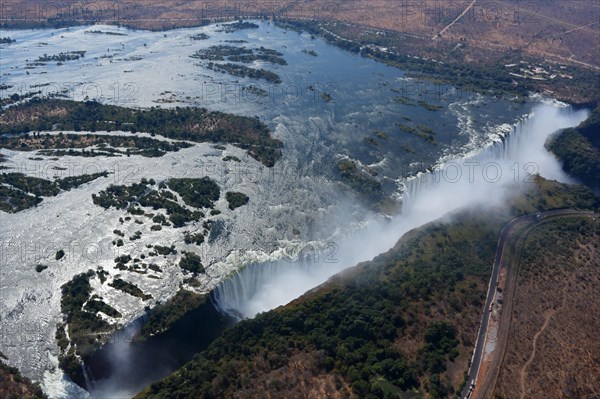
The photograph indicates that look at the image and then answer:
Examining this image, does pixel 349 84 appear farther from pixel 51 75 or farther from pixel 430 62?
pixel 51 75

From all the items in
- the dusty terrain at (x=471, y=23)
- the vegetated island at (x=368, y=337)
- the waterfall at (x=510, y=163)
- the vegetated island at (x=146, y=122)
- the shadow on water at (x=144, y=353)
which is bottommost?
the shadow on water at (x=144, y=353)

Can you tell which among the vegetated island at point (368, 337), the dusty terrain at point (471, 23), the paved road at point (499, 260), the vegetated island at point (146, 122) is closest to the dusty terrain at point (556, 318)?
the paved road at point (499, 260)

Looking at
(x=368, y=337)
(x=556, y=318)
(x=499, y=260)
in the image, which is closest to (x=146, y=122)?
(x=368, y=337)

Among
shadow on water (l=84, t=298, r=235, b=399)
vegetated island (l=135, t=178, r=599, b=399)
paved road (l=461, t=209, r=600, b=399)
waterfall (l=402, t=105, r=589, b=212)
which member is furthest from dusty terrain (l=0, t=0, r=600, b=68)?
shadow on water (l=84, t=298, r=235, b=399)

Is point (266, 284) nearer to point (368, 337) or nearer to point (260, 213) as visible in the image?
point (260, 213)

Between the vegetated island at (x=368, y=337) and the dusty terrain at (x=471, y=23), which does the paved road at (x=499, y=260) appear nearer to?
the vegetated island at (x=368, y=337)

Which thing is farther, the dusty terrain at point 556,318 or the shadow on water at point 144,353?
the shadow on water at point 144,353

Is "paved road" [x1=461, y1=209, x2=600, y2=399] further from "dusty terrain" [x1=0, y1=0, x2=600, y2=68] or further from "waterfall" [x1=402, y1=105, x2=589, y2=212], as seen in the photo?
"dusty terrain" [x1=0, y1=0, x2=600, y2=68]
